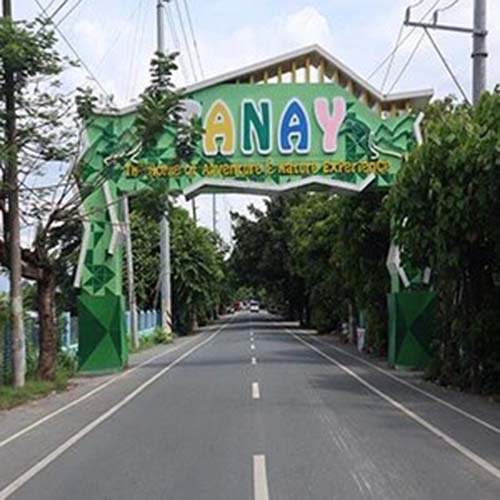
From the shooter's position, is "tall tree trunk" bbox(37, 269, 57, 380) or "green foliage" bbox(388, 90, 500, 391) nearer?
"green foliage" bbox(388, 90, 500, 391)

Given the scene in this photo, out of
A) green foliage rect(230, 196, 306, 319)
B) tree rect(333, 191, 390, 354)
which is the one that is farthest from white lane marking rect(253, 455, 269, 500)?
green foliage rect(230, 196, 306, 319)

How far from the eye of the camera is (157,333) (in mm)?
48750

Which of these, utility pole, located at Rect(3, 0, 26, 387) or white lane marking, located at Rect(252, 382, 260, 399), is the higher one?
utility pole, located at Rect(3, 0, 26, 387)

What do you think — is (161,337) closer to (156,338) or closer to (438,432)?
(156,338)

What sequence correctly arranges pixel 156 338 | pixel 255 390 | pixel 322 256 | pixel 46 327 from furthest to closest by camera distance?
pixel 322 256
pixel 156 338
pixel 46 327
pixel 255 390

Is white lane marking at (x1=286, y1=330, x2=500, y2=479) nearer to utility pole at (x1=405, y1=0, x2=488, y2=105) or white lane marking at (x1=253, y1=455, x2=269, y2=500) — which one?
white lane marking at (x1=253, y1=455, x2=269, y2=500)

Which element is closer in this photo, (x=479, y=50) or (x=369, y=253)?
(x=479, y=50)

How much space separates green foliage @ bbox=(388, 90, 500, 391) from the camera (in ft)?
61.2

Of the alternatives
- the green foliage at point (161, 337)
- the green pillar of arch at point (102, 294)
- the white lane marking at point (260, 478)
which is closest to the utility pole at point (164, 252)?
the green foliage at point (161, 337)

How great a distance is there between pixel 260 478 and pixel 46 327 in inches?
585

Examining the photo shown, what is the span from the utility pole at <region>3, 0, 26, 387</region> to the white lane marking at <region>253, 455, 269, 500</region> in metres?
11.1

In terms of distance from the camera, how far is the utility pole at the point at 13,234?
67.5 feet

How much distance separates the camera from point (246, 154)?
2856cm

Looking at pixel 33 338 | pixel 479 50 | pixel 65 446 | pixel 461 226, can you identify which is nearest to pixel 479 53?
pixel 479 50
